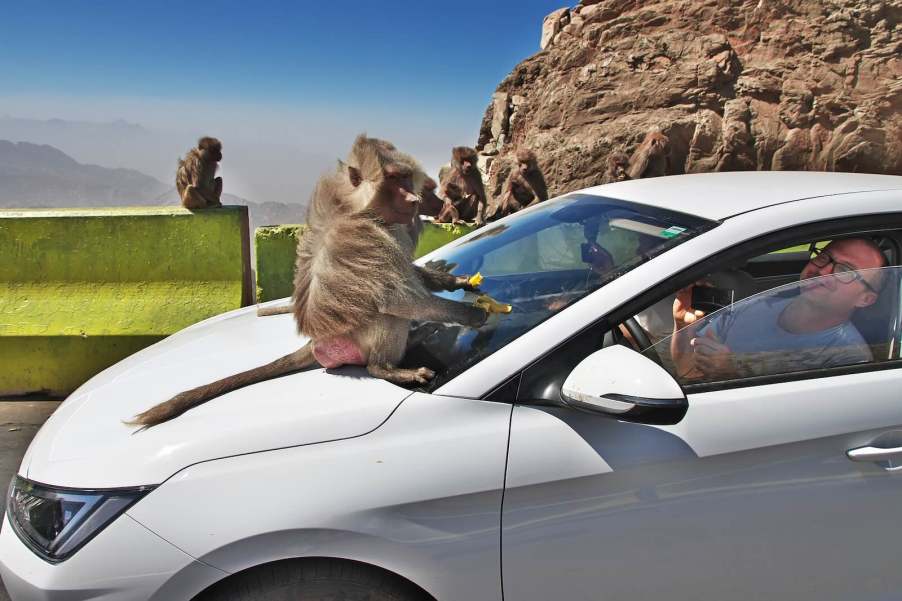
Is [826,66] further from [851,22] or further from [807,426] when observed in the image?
[807,426]

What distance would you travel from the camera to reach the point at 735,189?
221 cm

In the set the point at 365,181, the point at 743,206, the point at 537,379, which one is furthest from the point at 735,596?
the point at 365,181

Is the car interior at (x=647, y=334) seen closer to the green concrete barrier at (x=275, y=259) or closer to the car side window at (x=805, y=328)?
the car side window at (x=805, y=328)

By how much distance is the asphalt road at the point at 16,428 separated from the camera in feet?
12.0

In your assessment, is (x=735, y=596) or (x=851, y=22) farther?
(x=851, y=22)

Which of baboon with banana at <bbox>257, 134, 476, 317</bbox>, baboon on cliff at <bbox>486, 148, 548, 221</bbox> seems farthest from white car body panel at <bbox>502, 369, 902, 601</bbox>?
baboon on cliff at <bbox>486, 148, 548, 221</bbox>

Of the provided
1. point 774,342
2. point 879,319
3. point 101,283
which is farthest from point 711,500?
point 101,283

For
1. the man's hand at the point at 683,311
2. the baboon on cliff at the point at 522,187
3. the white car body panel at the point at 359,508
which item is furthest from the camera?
the baboon on cliff at the point at 522,187

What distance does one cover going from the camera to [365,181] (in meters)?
2.58

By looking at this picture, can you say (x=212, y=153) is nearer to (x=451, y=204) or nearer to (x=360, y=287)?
(x=451, y=204)

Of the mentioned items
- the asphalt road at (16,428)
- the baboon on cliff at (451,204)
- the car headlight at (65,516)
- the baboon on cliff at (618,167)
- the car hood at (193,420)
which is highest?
the baboon on cliff at (618,167)

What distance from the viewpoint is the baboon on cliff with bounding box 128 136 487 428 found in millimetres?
2078

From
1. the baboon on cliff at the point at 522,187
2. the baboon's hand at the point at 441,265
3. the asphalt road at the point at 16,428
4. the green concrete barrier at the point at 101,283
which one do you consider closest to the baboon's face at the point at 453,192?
the baboon on cliff at the point at 522,187

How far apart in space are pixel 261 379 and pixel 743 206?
4.83 feet
